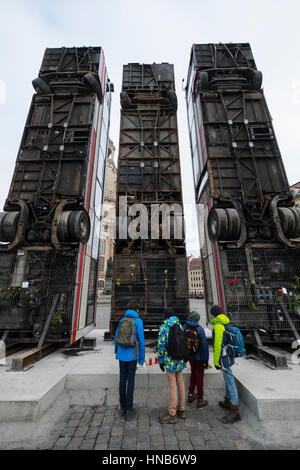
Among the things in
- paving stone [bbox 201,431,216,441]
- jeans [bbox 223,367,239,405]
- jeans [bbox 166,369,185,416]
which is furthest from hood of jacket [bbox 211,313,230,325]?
paving stone [bbox 201,431,216,441]

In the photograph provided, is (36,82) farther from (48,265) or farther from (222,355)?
(222,355)

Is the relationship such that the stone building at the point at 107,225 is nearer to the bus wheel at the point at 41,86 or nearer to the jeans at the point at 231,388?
the bus wheel at the point at 41,86

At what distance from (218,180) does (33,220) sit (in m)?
8.18

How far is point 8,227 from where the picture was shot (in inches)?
294

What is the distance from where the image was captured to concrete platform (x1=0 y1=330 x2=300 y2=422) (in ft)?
11.9

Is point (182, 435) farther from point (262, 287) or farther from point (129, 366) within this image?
point (262, 287)

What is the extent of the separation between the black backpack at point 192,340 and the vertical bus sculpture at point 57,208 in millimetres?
4461

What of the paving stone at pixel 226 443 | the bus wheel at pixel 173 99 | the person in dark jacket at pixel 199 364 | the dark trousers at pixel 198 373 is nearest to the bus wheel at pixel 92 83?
the bus wheel at pixel 173 99

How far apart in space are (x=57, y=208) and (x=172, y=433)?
24.2ft

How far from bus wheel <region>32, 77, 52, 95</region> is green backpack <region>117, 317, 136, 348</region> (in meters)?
12.8

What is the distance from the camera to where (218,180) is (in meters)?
9.10

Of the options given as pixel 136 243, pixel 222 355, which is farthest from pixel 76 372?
pixel 136 243

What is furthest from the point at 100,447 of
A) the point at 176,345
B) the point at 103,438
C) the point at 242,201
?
the point at 242,201
